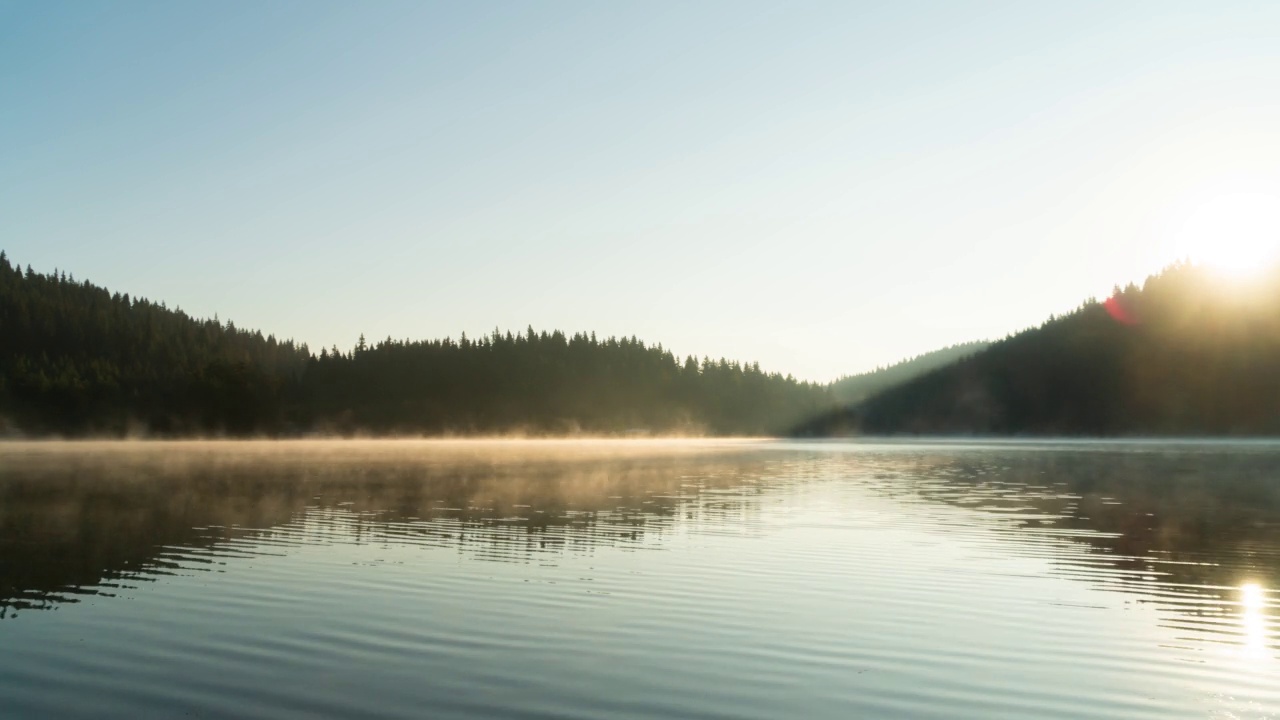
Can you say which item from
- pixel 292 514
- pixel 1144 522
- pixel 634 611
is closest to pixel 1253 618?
pixel 634 611

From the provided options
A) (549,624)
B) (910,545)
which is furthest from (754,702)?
(910,545)

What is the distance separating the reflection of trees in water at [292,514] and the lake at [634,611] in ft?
0.90

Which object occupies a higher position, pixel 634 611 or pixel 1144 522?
pixel 1144 522

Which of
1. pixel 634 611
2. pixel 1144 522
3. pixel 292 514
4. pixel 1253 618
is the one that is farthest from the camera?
pixel 292 514

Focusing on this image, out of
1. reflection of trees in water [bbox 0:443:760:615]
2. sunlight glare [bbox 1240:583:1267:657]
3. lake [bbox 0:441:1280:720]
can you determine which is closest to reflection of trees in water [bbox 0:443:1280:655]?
reflection of trees in water [bbox 0:443:760:615]

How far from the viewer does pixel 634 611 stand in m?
22.2

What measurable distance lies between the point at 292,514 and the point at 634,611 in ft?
85.6

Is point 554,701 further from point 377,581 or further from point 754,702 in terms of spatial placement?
point 377,581

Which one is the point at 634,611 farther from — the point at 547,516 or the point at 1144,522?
the point at 1144,522

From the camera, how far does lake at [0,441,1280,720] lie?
15.3 meters

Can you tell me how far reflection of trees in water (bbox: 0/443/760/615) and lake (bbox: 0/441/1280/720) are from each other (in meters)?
0.27

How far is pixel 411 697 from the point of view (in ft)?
49.3

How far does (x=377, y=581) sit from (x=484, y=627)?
6.66 metres

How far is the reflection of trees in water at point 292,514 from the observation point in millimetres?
29375
